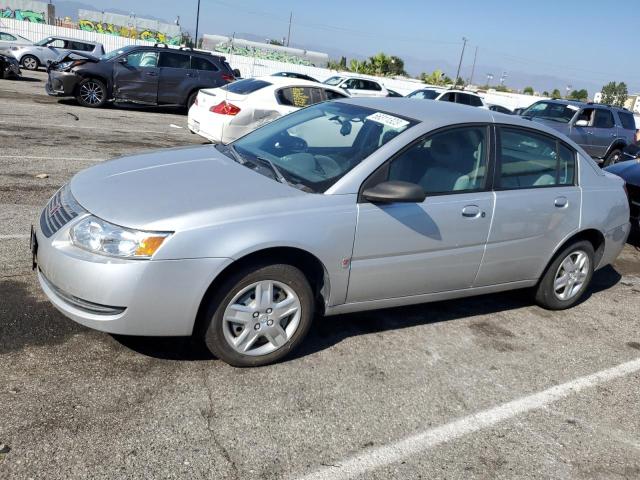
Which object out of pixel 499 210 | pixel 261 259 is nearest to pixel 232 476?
pixel 261 259

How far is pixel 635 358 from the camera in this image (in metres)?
4.45

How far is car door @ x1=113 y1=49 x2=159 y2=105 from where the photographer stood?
15008 mm

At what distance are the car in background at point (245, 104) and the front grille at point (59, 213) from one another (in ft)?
19.8

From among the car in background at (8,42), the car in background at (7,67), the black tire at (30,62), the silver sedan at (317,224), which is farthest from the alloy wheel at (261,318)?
the black tire at (30,62)

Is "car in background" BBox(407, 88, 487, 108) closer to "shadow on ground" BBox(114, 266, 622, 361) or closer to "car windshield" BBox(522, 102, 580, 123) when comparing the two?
"car windshield" BBox(522, 102, 580, 123)

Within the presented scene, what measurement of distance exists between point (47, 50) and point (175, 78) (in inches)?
468

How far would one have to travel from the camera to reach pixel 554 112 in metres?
14.0

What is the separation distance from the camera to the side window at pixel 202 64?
16.2 meters

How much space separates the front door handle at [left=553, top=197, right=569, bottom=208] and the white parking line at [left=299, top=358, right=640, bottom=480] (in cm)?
130

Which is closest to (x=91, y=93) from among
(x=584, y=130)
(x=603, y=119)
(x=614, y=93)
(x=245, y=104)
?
(x=245, y=104)

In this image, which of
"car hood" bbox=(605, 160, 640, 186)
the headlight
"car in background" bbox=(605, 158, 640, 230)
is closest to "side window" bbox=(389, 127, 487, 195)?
the headlight

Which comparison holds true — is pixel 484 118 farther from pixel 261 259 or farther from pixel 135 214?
pixel 135 214

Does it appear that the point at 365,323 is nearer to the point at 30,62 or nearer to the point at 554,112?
the point at 554,112

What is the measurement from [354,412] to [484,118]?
94.5 inches
